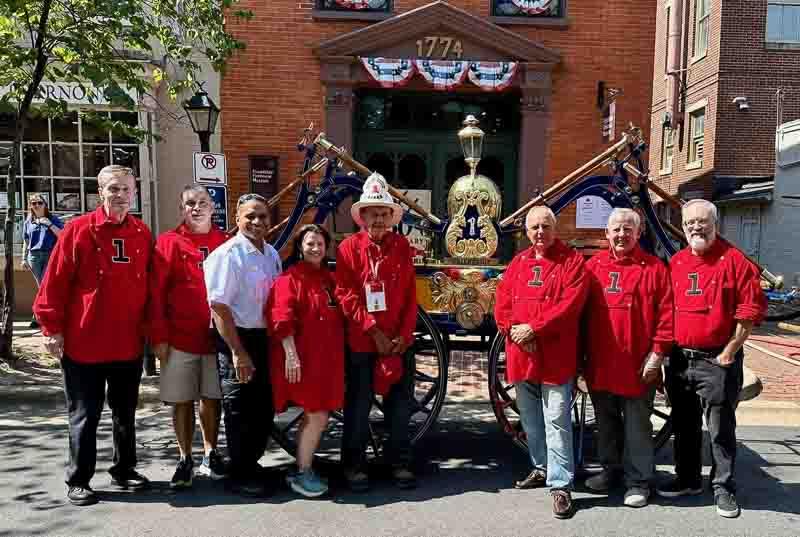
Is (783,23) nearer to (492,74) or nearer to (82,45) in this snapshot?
(492,74)

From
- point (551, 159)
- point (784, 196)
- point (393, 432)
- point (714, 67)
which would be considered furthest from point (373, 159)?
point (714, 67)

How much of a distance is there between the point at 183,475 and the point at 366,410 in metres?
1.14

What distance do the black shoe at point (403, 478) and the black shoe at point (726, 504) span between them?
1.69m

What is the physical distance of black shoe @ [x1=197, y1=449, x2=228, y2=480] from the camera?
13.2 ft

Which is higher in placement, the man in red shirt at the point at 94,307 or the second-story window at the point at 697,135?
the second-story window at the point at 697,135

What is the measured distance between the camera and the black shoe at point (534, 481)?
12.8 feet

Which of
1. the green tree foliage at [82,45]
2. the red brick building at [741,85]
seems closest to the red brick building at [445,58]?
the green tree foliage at [82,45]

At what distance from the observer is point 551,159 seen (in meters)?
8.91

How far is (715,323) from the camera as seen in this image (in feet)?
11.6

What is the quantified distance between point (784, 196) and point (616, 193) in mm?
12068

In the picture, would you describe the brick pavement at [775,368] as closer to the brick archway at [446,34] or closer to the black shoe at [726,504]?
the black shoe at [726,504]

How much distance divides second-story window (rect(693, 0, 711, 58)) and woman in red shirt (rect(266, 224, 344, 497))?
17046 mm

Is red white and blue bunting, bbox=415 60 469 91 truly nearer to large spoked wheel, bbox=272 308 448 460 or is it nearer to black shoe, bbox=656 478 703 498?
large spoked wheel, bbox=272 308 448 460

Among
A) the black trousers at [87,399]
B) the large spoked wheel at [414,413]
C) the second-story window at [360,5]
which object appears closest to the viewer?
the black trousers at [87,399]
